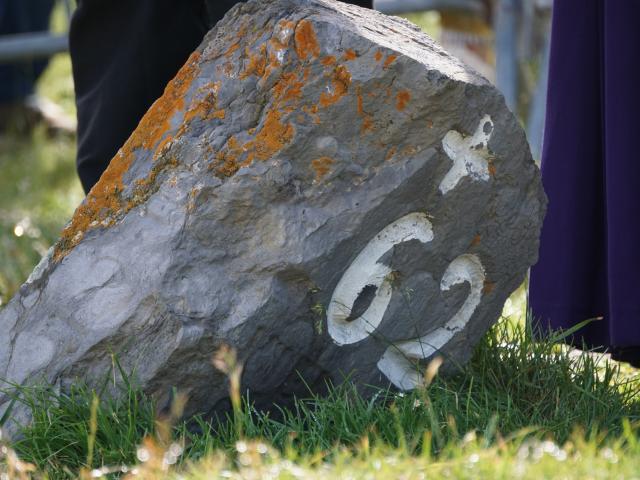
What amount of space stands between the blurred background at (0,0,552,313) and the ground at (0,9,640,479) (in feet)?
5.00

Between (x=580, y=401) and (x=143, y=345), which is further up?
(x=143, y=345)

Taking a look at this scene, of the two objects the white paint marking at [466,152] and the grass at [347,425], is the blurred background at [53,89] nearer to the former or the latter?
the grass at [347,425]

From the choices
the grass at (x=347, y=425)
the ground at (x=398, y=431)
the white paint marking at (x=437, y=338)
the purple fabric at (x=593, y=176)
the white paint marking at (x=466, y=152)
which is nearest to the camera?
the ground at (x=398, y=431)

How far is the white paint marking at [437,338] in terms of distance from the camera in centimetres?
224

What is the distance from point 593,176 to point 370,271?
31.6 inches

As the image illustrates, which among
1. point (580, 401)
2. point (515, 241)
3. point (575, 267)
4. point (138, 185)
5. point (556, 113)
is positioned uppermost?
point (138, 185)

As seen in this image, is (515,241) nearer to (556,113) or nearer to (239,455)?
(556,113)

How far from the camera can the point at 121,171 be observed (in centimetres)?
220

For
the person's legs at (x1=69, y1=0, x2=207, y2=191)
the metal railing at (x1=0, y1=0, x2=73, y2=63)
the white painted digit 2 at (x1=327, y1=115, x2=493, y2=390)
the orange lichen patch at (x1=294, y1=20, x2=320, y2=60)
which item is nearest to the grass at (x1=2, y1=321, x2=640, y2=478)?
the white painted digit 2 at (x1=327, y1=115, x2=493, y2=390)

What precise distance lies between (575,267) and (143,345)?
1.15 m

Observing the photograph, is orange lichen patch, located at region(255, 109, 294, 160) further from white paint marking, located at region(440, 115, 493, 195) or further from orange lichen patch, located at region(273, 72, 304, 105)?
white paint marking, located at region(440, 115, 493, 195)

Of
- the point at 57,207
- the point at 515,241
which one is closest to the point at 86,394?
the point at 515,241

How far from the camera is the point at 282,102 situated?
205cm

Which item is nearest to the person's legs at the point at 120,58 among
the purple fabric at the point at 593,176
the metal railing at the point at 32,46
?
the purple fabric at the point at 593,176
